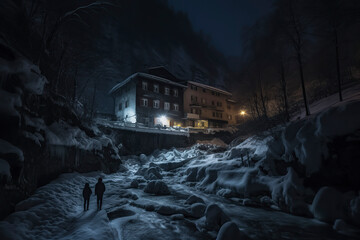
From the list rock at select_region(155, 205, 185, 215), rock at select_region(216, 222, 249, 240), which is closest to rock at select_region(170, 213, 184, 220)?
rock at select_region(155, 205, 185, 215)

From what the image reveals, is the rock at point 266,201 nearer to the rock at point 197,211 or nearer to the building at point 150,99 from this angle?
the rock at point 197,211

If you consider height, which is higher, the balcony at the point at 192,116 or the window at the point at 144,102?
the window at the point at 144,102

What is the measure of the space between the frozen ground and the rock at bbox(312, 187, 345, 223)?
0.03 meters

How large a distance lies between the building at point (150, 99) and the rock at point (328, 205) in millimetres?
27854

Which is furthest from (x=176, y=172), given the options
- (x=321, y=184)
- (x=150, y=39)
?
(x=150, y=39)

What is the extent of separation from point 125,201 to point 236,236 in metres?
7.02

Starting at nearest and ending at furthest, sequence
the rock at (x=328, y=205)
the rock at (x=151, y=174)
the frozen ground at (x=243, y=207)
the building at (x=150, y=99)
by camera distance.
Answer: the frozen ground at (x=243, y=207) < the rock at (x=328, y=205) < the rock at (x=151, y=174) < the building at (x=150, y=99)

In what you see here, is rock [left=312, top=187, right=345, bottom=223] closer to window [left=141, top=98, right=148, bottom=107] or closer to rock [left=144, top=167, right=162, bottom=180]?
rock [left=144, top=167, right=162, bottom=180]

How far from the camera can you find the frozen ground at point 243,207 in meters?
6.11

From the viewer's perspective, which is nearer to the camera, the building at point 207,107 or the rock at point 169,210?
the rock at point 169,210

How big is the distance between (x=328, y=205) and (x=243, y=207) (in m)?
3.90

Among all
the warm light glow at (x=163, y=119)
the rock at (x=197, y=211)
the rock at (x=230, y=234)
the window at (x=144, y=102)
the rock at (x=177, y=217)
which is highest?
the window at (x=144, y=102)

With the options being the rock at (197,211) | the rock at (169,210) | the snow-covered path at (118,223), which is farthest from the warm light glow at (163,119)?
the rock at (197,211)

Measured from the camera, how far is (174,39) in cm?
7294
